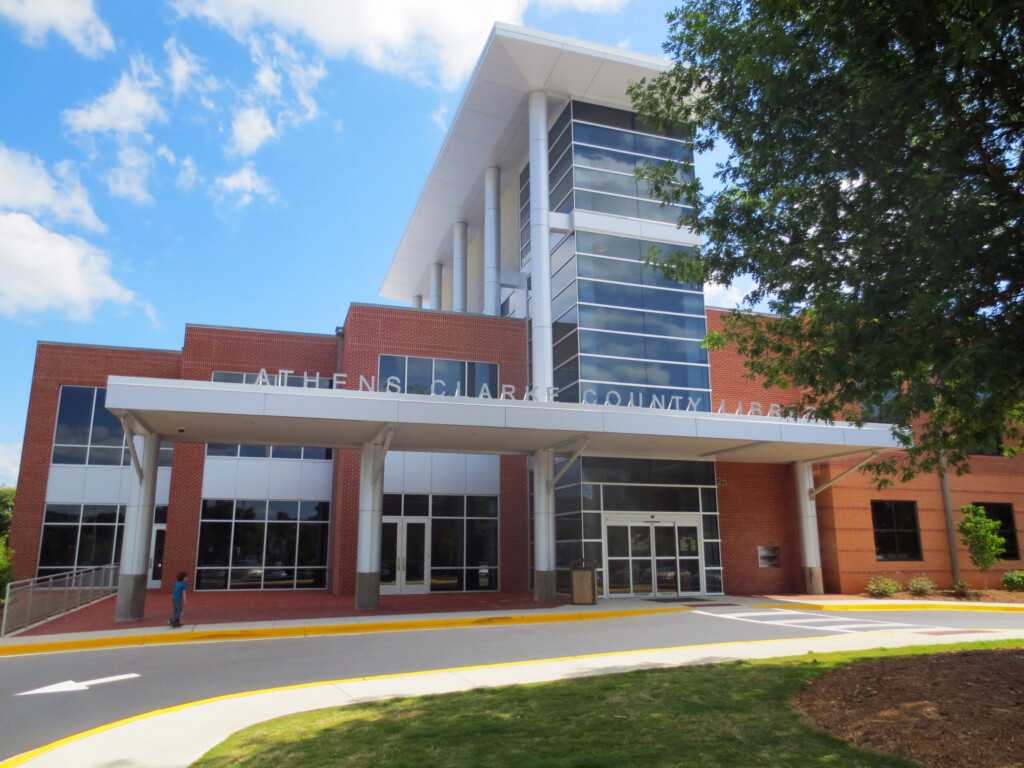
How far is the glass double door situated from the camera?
76.9 ft

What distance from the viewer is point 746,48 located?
973 centimetres

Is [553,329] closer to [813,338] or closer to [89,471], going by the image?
[813,338]

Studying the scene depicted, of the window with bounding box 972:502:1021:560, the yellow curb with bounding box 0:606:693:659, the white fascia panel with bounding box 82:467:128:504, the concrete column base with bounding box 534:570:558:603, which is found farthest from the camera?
the white fascia panel with bounding box 82:467:128:504

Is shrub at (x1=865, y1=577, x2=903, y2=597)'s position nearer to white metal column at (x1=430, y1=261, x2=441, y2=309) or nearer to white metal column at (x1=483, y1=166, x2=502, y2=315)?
white metal column at (x1=483, y1=166, x2=502, y2=315)

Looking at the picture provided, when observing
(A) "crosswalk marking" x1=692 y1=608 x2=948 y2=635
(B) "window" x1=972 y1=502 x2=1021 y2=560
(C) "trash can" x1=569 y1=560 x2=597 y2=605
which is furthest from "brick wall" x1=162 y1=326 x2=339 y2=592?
(B) "window" x1=972 y1=502 x2=1021 y2=560

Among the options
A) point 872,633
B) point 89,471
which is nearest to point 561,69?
point 872,633

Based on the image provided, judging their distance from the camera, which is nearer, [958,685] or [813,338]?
[958,685]

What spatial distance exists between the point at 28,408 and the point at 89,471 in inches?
130

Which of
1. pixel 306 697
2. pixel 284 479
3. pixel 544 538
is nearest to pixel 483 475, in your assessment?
pixel 544 538

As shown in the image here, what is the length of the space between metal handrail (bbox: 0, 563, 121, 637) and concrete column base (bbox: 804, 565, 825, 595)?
73.0ft

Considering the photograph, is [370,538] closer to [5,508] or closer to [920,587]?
[920,587]

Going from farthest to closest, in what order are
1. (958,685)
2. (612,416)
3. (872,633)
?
(612,416) < (872,633) < (958,685)

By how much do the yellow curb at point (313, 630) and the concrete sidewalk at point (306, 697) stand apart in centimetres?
566

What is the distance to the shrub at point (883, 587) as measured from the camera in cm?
2480
